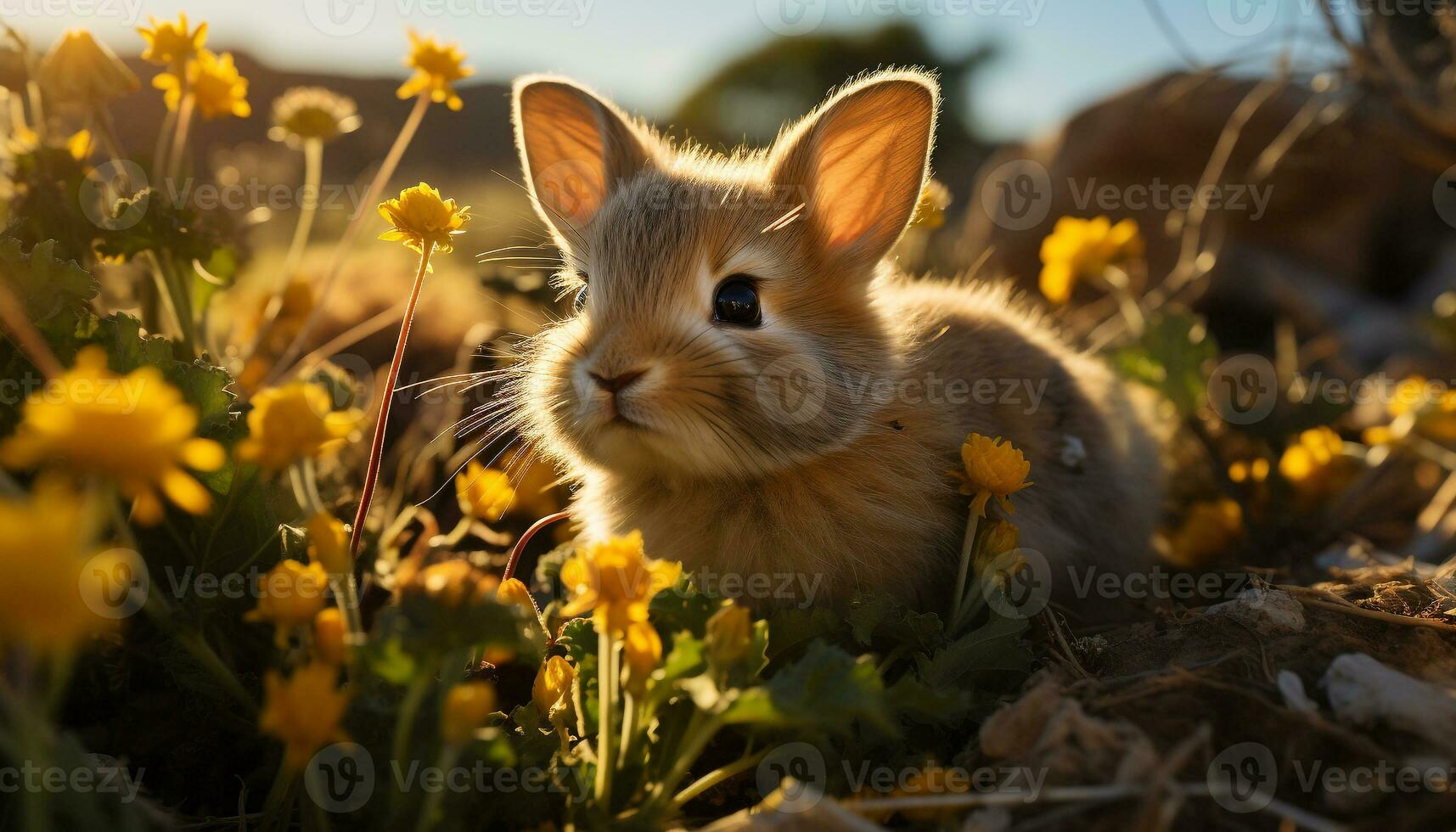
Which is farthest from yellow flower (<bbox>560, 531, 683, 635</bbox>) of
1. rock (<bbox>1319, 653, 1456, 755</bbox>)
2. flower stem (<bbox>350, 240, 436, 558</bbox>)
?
rock (<bbox>1319, 653, 1456, 755</bbox>)

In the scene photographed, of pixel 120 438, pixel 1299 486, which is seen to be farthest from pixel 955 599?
pixel 1299 486

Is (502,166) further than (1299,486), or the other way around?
(502,166)

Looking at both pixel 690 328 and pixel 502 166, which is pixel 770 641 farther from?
pixel 502 166

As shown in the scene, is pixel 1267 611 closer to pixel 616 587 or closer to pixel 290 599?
pixel 616 587
